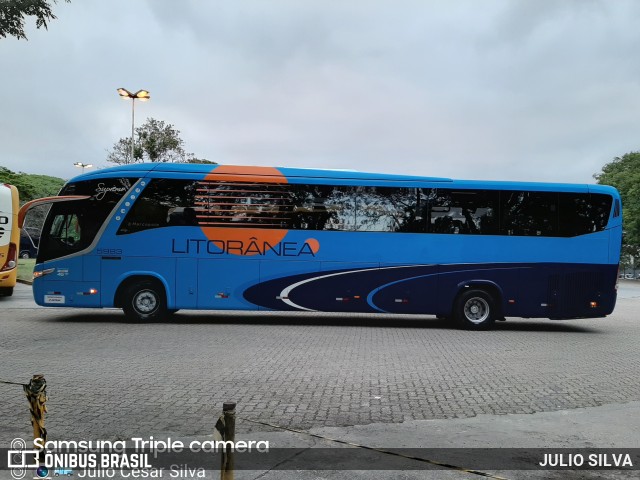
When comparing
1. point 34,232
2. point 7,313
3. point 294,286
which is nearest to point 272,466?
point 294,286

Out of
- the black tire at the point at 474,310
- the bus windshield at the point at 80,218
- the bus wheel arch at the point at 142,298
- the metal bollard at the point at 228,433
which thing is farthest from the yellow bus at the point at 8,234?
the metal bollard at the point at 228,433

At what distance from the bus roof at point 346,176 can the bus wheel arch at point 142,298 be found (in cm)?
246

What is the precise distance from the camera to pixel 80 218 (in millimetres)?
13586

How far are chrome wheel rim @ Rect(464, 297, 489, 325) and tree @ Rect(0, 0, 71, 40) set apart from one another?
38.7ft

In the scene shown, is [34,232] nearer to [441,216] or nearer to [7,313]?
[7,313]

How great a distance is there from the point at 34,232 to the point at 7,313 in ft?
123

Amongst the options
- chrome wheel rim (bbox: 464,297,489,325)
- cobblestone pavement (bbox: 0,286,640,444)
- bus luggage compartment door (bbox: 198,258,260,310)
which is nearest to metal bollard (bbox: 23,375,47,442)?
cobblestone pavement (bbox: 0,286,640,444)

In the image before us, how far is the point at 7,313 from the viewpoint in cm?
1505

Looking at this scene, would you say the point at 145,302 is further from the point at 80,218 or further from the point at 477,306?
the point at 477,306

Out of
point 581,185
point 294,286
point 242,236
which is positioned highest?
point 581,185

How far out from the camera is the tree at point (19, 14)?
13719mm

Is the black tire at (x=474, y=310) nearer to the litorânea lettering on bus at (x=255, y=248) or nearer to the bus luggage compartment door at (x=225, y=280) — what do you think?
the litorânea lettering on bus at (x=255, y=248)

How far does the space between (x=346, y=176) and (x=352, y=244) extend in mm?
1615

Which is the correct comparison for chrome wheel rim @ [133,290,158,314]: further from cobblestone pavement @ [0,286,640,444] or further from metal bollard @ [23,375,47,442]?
metal bollard @ [23,375,47,442]
